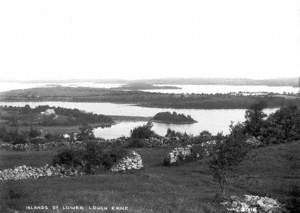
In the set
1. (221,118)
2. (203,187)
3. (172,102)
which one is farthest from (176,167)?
(172,102)

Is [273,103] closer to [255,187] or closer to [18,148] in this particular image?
[18,148]

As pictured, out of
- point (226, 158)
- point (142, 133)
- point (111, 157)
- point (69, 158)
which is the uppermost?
point (226, 158)

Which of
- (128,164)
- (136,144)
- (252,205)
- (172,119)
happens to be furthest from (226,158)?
(172,119)

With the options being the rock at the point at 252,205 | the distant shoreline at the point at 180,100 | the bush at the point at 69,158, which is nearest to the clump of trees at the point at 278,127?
the bush at the point at 69,158

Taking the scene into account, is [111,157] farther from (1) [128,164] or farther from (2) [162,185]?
(2) [162,185]

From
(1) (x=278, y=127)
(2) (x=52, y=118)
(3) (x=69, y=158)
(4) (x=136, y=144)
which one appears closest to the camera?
(3) (x=69, y=158)

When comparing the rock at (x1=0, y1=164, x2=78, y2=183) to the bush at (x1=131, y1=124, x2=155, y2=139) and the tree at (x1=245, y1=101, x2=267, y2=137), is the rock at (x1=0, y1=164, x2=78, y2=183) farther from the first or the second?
the bush at (x1=131, y1=124, x2=155, y2=139)

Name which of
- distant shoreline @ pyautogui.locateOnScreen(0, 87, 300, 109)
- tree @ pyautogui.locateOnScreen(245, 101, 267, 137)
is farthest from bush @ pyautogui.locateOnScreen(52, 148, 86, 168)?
distant shoreline @ pyautogui.locateOnScreen(0, 87, 300, 109)

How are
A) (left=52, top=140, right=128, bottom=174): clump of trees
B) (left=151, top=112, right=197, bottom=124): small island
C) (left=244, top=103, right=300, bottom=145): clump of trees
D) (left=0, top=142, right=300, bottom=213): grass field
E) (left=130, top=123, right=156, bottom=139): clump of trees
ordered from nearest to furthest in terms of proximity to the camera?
(left=0, top=142, right=300, bottom=213): grass field, (left=52, top=140, right=128, bottom=174): clump of trees, (left=244, top=103, right=300, bottom=145): clump of trees, (left=130, top=123, right=156, bottom=139): clump of trees, (left=151, top=112, right=197, bottom=124): small island
